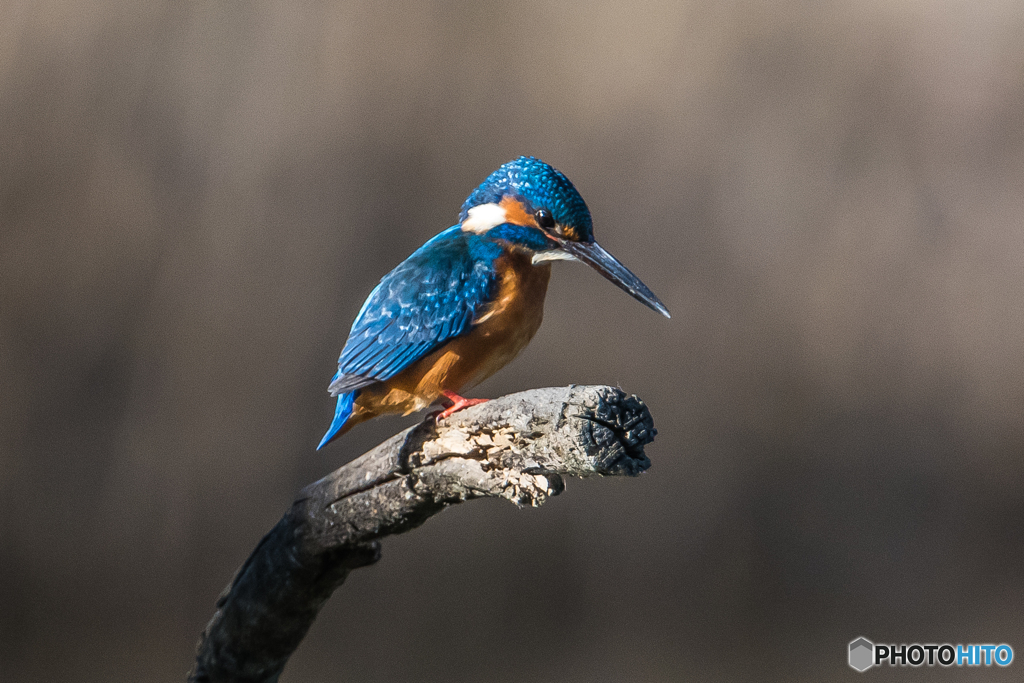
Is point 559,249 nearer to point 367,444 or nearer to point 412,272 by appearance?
point 412,272

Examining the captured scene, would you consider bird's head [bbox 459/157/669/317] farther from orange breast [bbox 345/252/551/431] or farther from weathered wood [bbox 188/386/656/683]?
weathered wood [bbox 188/386/656/683]

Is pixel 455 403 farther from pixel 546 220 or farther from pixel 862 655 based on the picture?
pixel 862 655

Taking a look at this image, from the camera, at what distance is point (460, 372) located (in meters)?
1.34

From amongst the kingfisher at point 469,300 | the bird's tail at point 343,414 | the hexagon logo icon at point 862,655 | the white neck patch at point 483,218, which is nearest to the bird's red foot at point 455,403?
the kingfisher at point 469,300

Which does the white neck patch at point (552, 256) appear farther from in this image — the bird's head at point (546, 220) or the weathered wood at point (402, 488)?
the weathered wood at point (402, 488)

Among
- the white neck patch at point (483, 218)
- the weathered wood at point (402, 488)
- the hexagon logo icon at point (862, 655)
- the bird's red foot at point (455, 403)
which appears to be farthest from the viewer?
the hexagon logo icon at point (862, 655)

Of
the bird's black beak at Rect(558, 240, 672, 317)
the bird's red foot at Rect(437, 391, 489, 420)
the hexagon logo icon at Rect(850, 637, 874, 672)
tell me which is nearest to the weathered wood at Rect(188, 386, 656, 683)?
the bird's red foot at Rect(437, 391, 489, 420)

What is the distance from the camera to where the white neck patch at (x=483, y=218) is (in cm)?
137

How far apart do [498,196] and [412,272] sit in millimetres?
169

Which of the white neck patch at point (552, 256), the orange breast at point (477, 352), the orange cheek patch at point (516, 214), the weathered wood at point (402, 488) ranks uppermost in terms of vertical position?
the orange cheek patch at point (516, 214)

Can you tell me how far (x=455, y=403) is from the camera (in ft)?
4.32

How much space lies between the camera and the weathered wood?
0.99m

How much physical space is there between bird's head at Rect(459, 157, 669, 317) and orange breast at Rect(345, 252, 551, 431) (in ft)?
0.14

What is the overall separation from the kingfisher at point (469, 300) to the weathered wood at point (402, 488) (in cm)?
8
